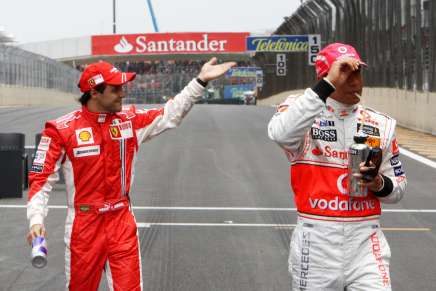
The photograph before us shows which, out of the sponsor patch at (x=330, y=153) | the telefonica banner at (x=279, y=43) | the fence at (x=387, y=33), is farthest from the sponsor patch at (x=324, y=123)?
the telefonica banner at (x=279, y=43)

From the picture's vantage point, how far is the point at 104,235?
486 cm

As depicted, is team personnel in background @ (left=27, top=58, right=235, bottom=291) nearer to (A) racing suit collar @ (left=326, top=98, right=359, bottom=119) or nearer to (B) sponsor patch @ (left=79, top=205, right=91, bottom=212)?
(B) sponsor patch @ (left=79, top=205, right=91, bottom=212)

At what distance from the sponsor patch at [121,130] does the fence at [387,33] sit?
1854cm

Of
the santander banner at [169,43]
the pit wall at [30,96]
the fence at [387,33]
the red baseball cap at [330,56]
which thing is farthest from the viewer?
the santander banner at [169,43]

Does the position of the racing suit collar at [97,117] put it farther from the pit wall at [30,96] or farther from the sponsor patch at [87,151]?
the pit wall at [30,96]

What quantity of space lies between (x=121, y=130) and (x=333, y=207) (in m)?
1.37

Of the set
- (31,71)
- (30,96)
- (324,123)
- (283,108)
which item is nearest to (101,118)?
(283,108)

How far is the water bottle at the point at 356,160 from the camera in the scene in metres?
4.18

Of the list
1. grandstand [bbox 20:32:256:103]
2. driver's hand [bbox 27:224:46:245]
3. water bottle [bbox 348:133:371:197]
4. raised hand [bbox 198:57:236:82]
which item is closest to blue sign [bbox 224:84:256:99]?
grandstand [bbox 20:32:256:103]

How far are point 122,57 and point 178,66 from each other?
19.3 m

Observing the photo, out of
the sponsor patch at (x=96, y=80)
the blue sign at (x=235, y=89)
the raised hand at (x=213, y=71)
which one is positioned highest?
the blue sign at (x=235, y=89)

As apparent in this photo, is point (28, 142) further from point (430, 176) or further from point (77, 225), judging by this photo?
point (77, 225)

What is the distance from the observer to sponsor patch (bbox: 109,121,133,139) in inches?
195

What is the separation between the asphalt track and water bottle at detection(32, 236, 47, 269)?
290 centimetres
